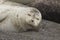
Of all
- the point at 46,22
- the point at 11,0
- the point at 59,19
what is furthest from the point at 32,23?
the point at 11,0

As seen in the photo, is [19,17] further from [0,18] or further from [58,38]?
[58,38]

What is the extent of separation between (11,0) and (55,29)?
1.86 ft

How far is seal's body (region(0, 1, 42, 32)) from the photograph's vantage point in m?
1.03

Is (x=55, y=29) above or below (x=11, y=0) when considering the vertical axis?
below

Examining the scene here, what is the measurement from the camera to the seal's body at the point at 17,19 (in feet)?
3.36

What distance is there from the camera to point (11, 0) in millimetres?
1447

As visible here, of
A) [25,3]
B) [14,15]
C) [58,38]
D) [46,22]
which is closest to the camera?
[58,38]

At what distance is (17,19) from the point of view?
1.03 metres

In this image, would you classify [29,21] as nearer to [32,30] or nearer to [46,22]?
[32,30]

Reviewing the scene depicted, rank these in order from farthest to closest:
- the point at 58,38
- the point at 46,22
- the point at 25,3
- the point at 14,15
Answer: the point at 25,3 < the point at 46,22 < the point at 14,15 < the point at 58,38

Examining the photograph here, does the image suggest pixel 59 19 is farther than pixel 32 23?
Yes

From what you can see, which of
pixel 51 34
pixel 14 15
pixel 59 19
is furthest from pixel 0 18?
pixel 59 19

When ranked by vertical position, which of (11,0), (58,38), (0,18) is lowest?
(58,38)

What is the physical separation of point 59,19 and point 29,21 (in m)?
0.39
